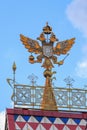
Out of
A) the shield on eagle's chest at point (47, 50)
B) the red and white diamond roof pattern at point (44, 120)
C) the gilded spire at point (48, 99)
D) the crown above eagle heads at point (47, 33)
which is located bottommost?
the red and white diamond roof pattern at point (44, 120)

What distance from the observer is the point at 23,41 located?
28.0 m

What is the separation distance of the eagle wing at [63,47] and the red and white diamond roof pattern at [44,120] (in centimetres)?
296

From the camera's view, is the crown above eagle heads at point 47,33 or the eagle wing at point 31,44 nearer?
the eagle wing at point 31,44

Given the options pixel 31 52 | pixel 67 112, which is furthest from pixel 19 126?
pixel 31 52

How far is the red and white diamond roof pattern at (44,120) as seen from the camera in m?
25.3

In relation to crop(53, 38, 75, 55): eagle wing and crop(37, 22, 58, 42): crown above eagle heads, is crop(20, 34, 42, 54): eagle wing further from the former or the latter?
crop(53, 38, 75, 55): eagle wing

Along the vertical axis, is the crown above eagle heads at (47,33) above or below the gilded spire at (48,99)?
above

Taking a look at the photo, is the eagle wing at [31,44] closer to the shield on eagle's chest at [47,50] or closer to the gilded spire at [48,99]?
the shield on eagle's chest at [47,50]

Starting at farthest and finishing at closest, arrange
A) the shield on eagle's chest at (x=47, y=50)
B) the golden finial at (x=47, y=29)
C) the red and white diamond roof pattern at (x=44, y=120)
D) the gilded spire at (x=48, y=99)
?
the golden finial at (x=47, y=29) < the shield on eagle's chest at (x=47, y=50) < the gilded spire at (x=48, y=99) < the red and white diamond roof pattern at (x=44, y=120)

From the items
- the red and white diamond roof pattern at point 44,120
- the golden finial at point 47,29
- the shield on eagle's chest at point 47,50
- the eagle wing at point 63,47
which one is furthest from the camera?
the golden finial at point 47,29

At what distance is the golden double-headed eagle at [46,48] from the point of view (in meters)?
27.6

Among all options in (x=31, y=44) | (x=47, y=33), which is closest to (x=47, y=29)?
(x=47, y=33)

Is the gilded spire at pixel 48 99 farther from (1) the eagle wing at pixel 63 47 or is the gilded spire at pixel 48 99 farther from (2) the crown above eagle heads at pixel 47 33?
(2) the crown above eagle heads at pixel 47 33

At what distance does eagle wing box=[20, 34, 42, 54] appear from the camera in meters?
27.7
